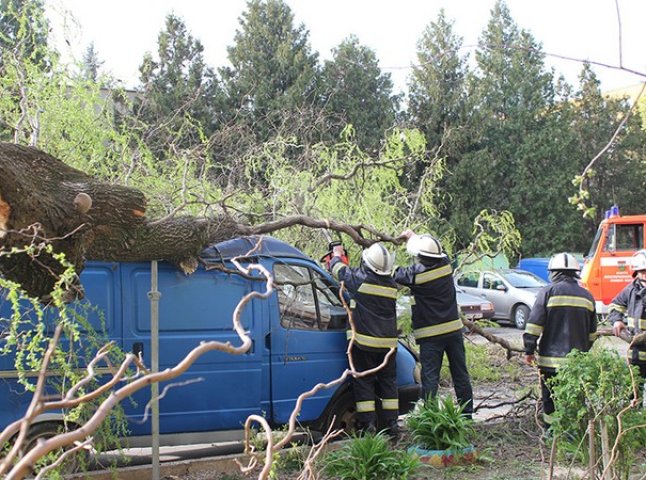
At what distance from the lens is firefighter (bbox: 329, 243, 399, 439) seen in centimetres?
623

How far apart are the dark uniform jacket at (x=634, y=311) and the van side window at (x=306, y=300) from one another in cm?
297

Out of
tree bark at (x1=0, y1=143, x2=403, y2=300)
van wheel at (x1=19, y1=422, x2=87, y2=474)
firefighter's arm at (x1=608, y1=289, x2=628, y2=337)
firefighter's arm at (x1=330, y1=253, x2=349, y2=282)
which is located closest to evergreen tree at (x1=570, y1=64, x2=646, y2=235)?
firefighter's arm at (x1=608, y1=289, x2=628, y2=337)

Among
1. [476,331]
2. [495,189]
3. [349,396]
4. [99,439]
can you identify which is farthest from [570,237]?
[99,439]

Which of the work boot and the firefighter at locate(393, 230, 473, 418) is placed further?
the firefighter at locate(393, 230, 473, 418)

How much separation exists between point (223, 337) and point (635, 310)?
418 centimetres

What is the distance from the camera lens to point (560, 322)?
6328 mm

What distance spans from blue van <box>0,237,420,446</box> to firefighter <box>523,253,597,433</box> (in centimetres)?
175

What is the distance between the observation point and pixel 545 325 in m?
6.39

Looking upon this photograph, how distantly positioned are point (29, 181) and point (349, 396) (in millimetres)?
3404

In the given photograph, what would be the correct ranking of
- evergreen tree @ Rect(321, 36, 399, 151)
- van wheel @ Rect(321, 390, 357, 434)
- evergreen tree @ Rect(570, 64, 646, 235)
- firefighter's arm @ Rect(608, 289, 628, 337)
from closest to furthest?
van wheel @ Rect(321, 390, 357, 434), firefighter's arm @ Rect(608, 289, 628, 337), evergreen tree @ Rect(321, 36, 399, 151), evergreen tree @ Rect(570, 64, 646, 235)

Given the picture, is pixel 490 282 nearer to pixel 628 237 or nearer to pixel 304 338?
pixel 628 237

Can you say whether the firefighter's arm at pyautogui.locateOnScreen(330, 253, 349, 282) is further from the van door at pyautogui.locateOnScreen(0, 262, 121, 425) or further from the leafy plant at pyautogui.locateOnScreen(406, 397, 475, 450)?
the van door at pyautogui.locateOnScreen(0, 262, 121, 425)

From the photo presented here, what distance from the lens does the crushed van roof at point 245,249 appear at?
585 centimetres

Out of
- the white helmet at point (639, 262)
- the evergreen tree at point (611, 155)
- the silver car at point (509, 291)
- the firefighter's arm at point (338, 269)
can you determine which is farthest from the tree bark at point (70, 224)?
the evergreen tree at point (611, 155)
